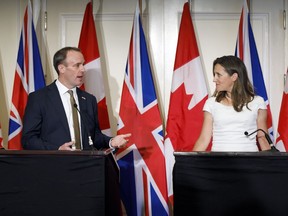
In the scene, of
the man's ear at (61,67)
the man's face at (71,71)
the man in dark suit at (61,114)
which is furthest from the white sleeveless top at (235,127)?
the man's ear at (61,67)

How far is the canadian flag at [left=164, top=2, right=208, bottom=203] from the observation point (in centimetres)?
373

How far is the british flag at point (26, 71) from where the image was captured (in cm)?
379

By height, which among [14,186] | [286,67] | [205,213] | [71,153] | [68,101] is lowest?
[205,213]

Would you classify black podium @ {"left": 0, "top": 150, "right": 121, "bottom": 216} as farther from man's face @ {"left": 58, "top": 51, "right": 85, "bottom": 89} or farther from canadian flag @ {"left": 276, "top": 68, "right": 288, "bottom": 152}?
canadian flag @ {"left": 276, "top": 68, "right": 288, "bottom": 152}

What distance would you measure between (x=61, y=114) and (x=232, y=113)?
1.12m

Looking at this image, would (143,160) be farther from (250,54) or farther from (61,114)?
(250,54)

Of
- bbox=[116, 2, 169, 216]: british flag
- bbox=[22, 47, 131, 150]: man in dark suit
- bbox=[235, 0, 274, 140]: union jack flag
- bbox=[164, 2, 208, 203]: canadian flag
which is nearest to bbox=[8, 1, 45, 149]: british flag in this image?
bbox=[22, 47, 131, 150]: man in dark suit

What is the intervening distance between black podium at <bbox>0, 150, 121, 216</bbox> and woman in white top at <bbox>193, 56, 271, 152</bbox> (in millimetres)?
1141

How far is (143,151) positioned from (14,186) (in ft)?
5.76

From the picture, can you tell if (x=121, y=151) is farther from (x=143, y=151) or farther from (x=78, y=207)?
(x=78, y=207)

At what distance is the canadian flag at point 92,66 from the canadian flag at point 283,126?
4.55 ft

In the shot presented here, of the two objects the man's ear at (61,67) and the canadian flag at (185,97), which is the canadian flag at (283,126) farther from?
the man's ear at (61,67)

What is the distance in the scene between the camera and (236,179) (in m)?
2.16

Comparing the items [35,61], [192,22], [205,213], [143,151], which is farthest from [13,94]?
[205,213]
